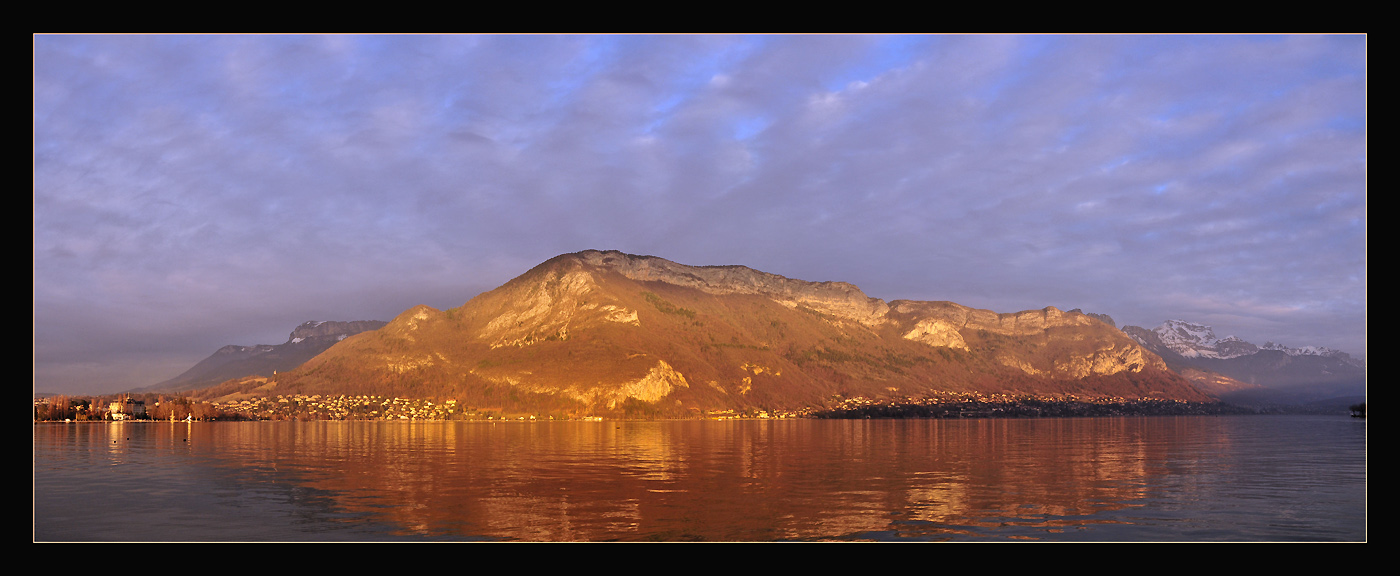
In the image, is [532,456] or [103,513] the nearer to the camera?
[103,513]

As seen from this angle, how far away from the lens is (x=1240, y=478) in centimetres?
7019

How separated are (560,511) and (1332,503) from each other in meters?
50.8
